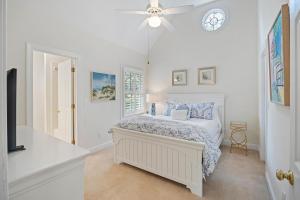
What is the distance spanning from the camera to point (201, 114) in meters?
3.63

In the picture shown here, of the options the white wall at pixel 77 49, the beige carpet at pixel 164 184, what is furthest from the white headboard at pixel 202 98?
the white wall at pixel 77 49

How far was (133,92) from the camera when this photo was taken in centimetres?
479

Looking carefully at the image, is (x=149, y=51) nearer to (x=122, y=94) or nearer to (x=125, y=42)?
(x=125, y=42)

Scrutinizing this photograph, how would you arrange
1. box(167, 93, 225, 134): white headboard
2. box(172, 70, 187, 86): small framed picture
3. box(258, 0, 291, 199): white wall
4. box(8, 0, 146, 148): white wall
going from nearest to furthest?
1. box(258, 0, 291, 199): white wall
2. box(8, 0, 146, 148): white wall
3. box(167, 93, 225, 134): white headboard
4. box(172, 70, 187, 86): small framed picture

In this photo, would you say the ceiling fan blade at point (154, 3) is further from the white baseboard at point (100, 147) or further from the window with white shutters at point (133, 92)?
the white baseboard at point (100, 147)

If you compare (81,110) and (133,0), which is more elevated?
(133,0)

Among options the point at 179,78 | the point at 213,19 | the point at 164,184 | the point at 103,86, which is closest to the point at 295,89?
the point at 164,184

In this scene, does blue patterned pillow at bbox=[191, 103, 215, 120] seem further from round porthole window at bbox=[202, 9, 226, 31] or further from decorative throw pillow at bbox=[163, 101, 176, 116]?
round porthole window at bbox=[202, 9, 226, 31]

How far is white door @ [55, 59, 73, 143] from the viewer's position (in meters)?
3.31

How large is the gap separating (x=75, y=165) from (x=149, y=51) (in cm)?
482

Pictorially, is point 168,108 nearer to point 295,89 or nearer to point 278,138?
point 278,138

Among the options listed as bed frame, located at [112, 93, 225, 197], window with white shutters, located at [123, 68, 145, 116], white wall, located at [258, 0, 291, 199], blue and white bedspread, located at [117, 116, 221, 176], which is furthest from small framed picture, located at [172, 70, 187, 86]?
white wall, located at [258, 0, 291, 199]

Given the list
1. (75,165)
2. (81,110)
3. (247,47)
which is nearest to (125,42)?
(81,110)

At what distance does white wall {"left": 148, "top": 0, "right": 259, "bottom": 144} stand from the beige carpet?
4.55ft
